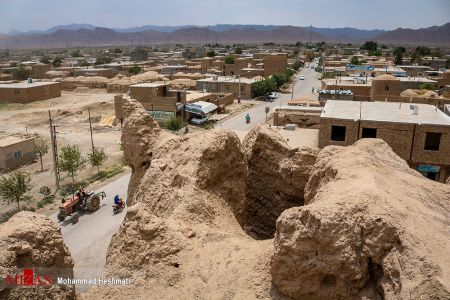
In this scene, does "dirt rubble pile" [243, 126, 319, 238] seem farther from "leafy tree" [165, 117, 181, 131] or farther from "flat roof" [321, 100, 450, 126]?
"leafy tree" [165, 117, 181, 131]

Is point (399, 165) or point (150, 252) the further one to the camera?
point (399, 165)

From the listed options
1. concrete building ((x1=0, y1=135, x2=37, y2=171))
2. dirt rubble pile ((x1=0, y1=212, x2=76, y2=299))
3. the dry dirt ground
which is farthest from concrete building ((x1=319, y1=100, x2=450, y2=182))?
concrete building ((x1=0, y1=135, x2=37, y2=171))

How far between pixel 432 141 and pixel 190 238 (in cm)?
1642

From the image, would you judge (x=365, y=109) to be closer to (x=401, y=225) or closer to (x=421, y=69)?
(x=401, y=225)

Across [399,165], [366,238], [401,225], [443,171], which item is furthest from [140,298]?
[443,171]

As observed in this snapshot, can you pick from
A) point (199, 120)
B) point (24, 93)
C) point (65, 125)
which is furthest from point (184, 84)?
point (24, 93)

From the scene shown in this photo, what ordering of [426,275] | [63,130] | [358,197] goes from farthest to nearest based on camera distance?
[63,130], [358,197], [426,275]

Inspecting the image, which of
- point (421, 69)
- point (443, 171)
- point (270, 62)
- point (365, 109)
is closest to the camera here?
point (443, 171)

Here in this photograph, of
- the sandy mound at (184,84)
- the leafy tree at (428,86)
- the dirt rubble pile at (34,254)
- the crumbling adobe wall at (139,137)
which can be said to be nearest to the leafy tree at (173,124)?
the sandy mound at (184,84)

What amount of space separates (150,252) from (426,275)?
15.7ft

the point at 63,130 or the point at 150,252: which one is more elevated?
the point at 150,252

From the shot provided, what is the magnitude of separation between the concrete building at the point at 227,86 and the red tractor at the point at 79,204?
3691 centimetres

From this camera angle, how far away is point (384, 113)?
22.5 m

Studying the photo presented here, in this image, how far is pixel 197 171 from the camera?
9867mm
